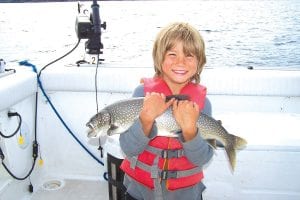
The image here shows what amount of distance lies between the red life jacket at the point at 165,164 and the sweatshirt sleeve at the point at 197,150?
122 millimetres

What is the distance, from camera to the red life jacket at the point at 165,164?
2.32 m

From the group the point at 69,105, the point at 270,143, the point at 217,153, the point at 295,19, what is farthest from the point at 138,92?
the point at 295,19

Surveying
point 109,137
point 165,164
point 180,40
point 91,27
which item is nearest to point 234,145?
point 165,164

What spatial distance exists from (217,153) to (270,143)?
436 millimetres

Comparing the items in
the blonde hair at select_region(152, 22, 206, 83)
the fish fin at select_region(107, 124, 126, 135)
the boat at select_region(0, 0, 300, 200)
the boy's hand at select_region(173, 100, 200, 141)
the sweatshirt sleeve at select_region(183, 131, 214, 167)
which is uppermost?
the blonde hair at select_region(152, 22, 206, 83)

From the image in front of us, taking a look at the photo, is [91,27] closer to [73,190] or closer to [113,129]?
[73,190]

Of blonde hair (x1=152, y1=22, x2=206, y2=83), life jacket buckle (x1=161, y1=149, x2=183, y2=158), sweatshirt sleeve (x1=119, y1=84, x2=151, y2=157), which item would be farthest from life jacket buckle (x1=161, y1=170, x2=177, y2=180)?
blonde hair (x1=152, y1=22, x2=206, y2=83)

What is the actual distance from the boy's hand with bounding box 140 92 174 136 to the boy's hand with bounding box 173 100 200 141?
6cm

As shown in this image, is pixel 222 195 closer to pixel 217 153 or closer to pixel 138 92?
pixel 217 153

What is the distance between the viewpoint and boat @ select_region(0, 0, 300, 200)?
9.68 ft

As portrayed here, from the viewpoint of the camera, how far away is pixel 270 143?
9.27ft

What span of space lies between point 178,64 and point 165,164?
2.21ft

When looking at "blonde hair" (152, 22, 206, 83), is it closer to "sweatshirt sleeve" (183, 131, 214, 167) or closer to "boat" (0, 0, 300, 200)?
"sweatshirt sleeve" (183, 131, 214, 167)

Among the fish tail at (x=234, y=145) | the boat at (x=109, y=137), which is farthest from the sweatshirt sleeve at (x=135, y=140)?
the boat at (x=109, y=137)
